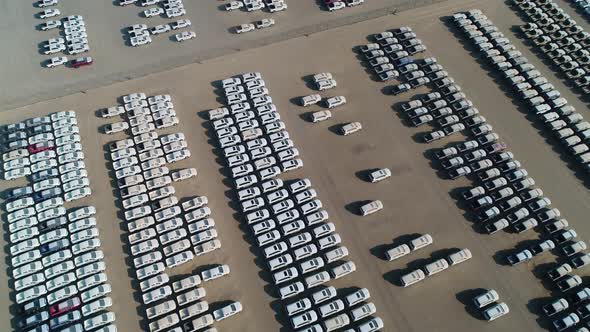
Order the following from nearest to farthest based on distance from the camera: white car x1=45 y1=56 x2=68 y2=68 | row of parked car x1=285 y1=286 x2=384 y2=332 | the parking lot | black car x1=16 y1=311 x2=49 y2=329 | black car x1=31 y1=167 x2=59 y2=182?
row of parked car x1=285 y1=286 x2=384 y2=332, black car x1=16 y1=311 x2=49 y2=329, the parking lot, black car x1=31 y1=167 x2=59 y2=182, white car x1=45 y1=56 x2=68 y2=68

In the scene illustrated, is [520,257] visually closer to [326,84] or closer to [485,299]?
[485,299]

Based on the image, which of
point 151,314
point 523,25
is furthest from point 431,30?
point 151,314

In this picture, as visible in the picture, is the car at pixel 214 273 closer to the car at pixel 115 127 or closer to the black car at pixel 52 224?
the black car at pixel 52 224

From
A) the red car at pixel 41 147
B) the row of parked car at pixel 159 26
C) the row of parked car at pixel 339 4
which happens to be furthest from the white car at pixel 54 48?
the row of parked car at pixel 339 4

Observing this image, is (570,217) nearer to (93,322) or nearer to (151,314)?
(151,314)

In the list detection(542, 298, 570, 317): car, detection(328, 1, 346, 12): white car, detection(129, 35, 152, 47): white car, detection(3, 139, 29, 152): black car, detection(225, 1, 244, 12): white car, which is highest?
detection(225, 1, 244, 12): white car

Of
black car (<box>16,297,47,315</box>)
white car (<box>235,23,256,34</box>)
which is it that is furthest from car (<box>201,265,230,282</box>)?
white car (<box>235,23,256,34</box>)

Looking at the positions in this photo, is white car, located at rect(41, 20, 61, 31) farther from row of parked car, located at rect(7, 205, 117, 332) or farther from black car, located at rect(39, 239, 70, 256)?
black car, located at rect(39, 239, 70, 256)
